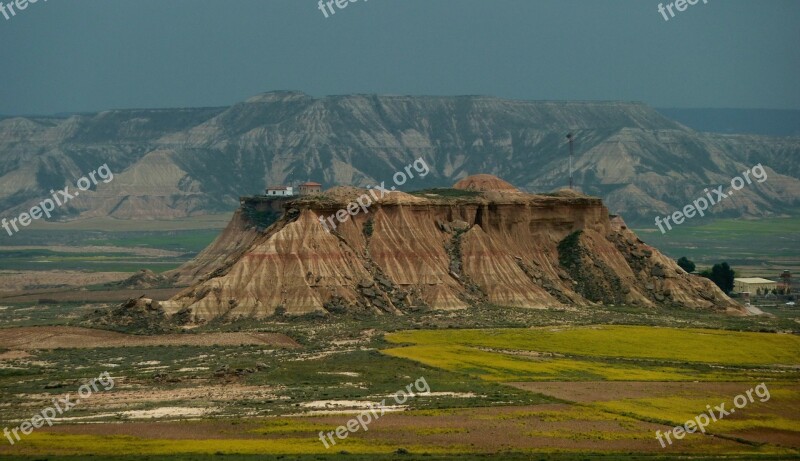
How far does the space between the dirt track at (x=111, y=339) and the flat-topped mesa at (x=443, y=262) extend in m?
6.63

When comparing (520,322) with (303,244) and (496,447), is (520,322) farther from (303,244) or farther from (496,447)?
(496,447)

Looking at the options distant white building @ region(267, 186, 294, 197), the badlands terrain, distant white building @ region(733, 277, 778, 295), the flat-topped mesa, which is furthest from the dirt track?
distant white building @ region(733, 277, 778, 295)

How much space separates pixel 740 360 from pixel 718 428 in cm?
2951

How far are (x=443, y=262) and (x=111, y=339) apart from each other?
31197 millimetres

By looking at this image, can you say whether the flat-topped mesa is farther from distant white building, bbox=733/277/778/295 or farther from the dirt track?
distant white building, bbox=733/277/778/295

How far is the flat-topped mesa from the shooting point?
128 metres

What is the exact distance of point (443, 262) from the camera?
13675 cm

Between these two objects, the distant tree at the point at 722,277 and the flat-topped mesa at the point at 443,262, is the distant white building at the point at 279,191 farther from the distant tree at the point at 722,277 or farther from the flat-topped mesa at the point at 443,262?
the distant tree at the point at 722,277

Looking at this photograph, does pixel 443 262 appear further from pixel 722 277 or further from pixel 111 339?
pixel 722 277

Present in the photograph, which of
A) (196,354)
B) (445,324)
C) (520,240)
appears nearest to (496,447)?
(196,354)

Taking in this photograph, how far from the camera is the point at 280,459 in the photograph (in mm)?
72688

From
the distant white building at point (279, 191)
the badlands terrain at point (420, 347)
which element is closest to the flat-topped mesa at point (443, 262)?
the badlands terrain at point (420, 347)

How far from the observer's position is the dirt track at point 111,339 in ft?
376

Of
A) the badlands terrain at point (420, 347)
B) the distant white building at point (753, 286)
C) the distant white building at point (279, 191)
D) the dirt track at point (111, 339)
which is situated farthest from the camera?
the distant white building at point (279, 191)
